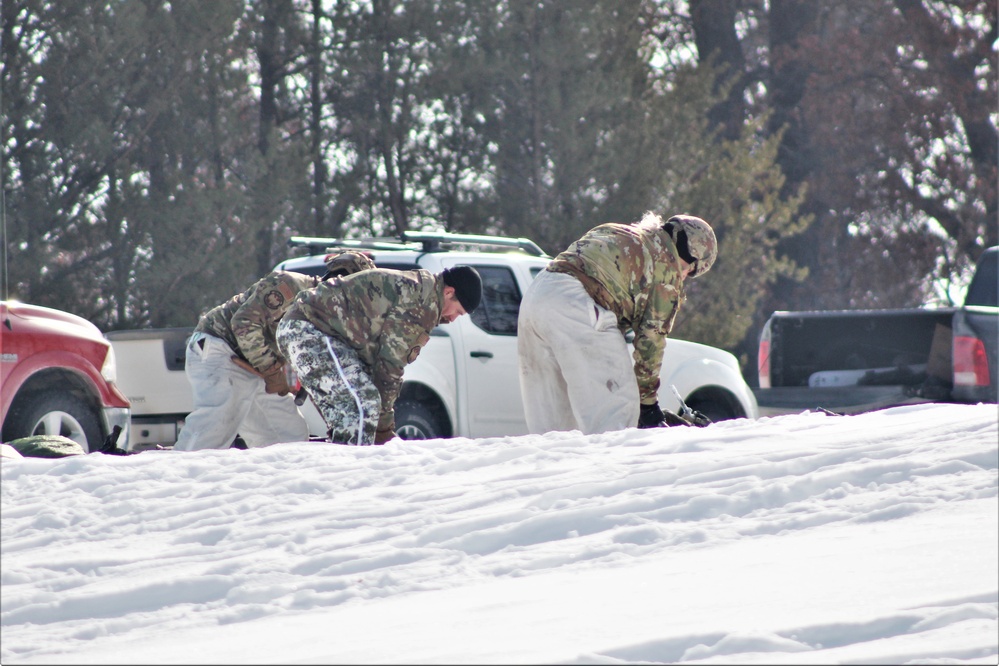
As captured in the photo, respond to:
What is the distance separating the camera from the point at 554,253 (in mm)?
15125

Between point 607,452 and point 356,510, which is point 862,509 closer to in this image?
point 607,452

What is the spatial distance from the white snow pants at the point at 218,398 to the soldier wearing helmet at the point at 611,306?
1.65 m

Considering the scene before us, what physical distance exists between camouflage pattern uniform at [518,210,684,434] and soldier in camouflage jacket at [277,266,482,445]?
16.7 inches

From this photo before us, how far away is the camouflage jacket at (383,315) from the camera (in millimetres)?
6020

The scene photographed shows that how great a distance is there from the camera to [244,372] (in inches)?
278

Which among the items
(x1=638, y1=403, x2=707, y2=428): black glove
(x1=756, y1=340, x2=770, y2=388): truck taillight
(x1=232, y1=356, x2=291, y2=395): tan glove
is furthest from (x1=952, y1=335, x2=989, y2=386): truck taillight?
(x1=232, y1=356, x2=291, y2=395): tan glove

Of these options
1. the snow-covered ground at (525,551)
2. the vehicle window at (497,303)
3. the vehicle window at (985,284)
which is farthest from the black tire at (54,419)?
the vehicle window at (985,284)

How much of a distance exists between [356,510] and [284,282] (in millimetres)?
2641

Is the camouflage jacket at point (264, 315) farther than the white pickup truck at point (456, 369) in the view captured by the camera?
No

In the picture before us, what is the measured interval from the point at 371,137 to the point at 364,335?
10418 millimetres

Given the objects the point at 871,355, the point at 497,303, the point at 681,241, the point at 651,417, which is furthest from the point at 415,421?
the point at 871,355

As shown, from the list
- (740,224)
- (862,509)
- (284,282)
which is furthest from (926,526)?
(740,224)

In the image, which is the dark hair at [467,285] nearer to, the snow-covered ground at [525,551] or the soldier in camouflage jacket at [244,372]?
the soldier in camouflage jacket at [244,372]

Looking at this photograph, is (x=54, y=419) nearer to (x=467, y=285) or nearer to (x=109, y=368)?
(x=109, y=368)
